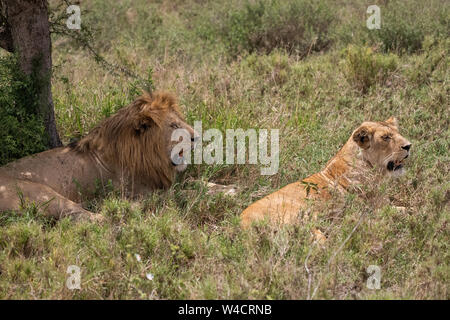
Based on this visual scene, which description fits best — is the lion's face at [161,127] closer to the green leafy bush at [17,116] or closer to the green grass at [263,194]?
the green grass at [263,194]

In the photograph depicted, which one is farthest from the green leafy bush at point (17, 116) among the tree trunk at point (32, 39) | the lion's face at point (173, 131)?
the lion's face at point (173, 131)

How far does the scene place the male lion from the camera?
5.10 meters

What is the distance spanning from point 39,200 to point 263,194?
2039 mm

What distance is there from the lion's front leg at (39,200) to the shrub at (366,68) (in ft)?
14.9

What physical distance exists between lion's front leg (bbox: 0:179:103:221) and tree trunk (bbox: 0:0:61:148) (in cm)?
110

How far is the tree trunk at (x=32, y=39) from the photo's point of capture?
542 centimetres

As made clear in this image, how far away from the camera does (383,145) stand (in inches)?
213

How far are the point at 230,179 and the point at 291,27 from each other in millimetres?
5208

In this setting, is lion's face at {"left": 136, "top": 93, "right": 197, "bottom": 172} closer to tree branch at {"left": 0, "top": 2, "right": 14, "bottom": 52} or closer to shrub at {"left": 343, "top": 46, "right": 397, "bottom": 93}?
tree branch at {"left": 0, "top": 2, "right": 14, "bottom": 52}

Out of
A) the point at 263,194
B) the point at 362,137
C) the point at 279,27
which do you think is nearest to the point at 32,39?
the point at 263,194

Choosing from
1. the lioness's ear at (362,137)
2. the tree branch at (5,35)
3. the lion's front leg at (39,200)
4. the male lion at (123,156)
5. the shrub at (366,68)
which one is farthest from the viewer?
the shrub at (366,68)

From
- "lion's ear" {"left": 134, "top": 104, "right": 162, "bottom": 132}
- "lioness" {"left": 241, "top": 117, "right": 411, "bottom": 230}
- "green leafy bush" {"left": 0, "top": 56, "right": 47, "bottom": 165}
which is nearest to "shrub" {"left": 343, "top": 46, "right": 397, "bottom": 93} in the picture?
"lioness" {"left": 241, "top": 117, "right": 411, "bottom": 230}

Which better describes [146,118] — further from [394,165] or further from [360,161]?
[394,165]
